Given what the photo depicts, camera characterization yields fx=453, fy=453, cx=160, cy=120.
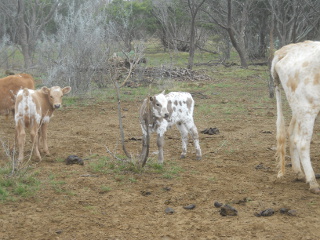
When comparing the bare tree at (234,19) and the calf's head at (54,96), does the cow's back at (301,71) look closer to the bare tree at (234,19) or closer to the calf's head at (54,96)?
the calf's head at (54,96)

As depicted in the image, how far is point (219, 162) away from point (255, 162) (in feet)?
1.93

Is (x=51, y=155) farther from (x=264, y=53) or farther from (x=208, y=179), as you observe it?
(x=264, y=53)

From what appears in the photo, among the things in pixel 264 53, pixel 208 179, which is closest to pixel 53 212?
pixel 208 179

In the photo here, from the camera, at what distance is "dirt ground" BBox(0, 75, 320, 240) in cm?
461

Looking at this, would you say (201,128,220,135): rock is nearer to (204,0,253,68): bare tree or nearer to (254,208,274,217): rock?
(254,208,274,217): rock

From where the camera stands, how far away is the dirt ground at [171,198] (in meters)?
4.61

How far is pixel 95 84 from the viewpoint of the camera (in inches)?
695

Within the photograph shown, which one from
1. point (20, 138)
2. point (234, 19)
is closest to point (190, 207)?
point (20, 138)

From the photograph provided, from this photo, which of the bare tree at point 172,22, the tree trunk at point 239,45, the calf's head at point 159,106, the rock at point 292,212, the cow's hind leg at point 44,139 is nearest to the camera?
the rock at point 292,212

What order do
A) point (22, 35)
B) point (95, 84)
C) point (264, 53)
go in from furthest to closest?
point (264, 53) → point (22, 35) → point (95, 84)

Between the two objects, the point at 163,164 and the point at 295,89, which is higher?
the point at 295,89

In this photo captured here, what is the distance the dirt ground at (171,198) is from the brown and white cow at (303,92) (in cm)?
40

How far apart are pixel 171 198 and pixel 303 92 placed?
2.19m

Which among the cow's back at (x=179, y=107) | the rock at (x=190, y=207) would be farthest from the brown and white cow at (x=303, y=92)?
the cow's back at (x=179, y=107)
